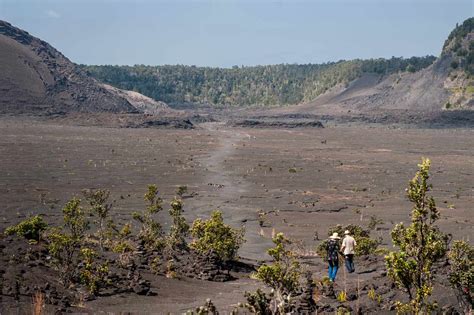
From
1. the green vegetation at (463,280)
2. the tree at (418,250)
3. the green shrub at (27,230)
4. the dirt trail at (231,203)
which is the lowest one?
the dirt trail at (231,203)

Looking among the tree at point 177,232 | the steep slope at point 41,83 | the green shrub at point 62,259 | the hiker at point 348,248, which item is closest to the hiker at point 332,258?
the hiker at point 348,248

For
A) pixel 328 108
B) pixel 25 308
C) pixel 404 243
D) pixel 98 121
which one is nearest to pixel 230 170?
pixel 25 308

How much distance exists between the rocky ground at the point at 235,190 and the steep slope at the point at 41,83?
28531 mm

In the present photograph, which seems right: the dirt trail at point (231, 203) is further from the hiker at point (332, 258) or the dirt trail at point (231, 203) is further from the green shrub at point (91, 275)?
the green shrub at point (91, 275)

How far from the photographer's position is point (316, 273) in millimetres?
16766

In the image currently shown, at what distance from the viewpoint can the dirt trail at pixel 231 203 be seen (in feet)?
74.2

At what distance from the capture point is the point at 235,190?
119ft

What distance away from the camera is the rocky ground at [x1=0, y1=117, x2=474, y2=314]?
13.3 metres

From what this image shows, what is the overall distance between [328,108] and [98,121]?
66.9 meters

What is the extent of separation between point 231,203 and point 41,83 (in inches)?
3455

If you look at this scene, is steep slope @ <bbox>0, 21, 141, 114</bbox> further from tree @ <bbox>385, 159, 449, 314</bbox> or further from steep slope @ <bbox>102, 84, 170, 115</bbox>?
tree @ <bbox>385, 159, 449, 314</bbox>

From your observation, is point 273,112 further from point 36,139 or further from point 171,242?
point 171,242

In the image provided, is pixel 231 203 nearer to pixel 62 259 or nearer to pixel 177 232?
pixel 177 232

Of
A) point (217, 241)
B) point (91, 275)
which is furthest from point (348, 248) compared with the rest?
point (91, 275)
